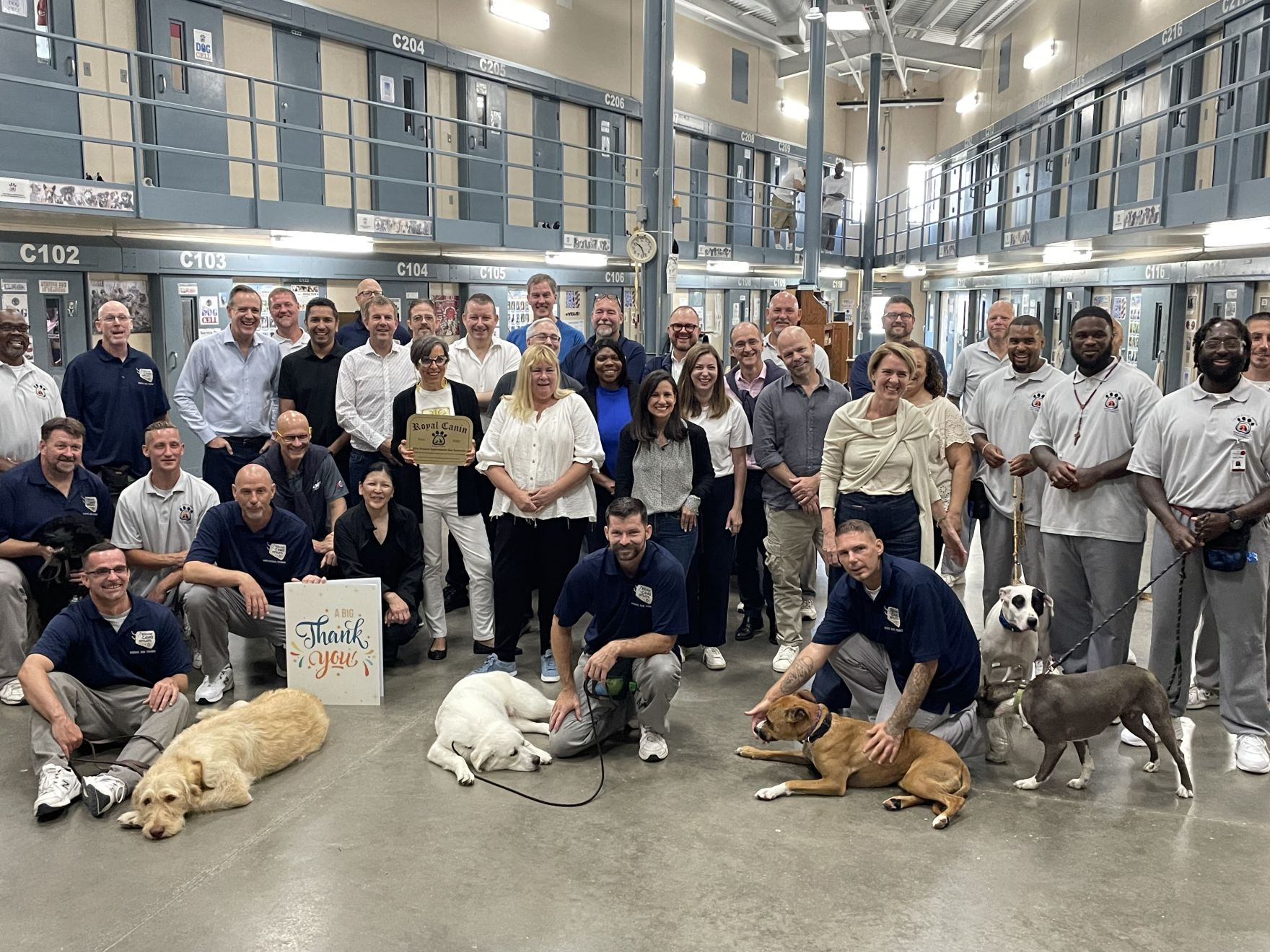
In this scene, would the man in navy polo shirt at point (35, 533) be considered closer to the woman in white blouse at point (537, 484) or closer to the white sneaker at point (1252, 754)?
the woman in white blouse at point (537, 484)

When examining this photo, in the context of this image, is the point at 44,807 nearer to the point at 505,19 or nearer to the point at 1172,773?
the point at 1172,773

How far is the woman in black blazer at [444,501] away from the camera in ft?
19.5

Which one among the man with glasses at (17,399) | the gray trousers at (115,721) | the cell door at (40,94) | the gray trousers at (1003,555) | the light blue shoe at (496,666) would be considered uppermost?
the cell door at (40,94)

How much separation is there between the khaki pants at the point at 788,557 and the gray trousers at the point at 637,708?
4.91ft

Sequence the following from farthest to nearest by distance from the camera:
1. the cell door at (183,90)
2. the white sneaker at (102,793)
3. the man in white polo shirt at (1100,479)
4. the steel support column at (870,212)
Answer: the steel support column at (870,212) → the cell door at (183,90) → the man in white polo shirt at (1100,479) → the white sneaker at (102,793)

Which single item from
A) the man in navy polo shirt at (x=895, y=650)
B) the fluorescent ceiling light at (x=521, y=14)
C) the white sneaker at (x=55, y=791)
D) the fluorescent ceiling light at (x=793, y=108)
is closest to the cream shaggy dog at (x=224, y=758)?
the white sneaker at (x=55, y=791)

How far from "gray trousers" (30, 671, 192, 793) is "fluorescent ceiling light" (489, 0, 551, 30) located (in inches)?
483

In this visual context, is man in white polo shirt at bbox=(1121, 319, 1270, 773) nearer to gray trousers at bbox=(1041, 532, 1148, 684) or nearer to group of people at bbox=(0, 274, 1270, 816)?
group of people at bbox=(0, 274, 1270, 816)

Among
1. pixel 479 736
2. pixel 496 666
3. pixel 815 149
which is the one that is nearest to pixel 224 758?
pixel 479 736

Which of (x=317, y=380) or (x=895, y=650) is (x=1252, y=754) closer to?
(x=895, y=650)

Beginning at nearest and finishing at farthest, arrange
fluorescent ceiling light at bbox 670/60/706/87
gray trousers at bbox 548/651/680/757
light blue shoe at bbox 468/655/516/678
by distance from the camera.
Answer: gray trousers at bbox 548/651/680/757 < light blue shoe at bbox 468/655/516/678 < fluorescent ceiling light at bbox 670/60/706/87

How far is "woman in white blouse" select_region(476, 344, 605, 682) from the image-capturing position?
5539 millimetres

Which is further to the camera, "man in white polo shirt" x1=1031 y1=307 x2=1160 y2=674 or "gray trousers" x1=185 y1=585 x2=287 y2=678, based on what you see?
"gray trousers" x1=185 y1=585 x2=287 y2=678

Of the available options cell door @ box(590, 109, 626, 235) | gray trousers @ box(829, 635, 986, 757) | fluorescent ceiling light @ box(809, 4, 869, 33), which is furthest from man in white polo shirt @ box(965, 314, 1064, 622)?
cell door @ box(590, 109, 626, 235)
